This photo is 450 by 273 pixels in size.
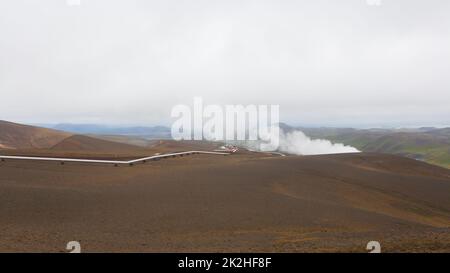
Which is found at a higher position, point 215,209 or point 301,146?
point 215,209

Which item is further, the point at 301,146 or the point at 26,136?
the point at 301,146

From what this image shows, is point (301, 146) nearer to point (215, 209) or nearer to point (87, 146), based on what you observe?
point (87, 146)

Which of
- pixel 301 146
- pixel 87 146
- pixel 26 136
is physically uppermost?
pixel 26 136

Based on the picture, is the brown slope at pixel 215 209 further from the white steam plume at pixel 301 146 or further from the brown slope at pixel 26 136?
the white steam plume at pixel 301 146

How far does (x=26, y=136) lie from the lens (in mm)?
78188

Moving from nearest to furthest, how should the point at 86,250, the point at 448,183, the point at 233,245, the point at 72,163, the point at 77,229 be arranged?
the point at 86,250 → the point at 233,245 → the point at 77,229 → the point at 72,163 → the point at 448,183

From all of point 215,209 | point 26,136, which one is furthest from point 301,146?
point 215,209

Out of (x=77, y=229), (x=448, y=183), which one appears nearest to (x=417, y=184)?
(x=448, y=183)

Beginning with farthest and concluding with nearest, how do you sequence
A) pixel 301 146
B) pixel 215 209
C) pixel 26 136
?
pixel 301 146 < pixel 26 136 < pixel 215 209

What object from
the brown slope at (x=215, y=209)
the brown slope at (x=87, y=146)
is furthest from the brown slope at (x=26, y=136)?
the brown slope at (x=215, y=209)

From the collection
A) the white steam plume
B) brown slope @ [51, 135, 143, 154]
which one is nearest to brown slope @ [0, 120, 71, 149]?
brown slope @ [51, 135, 143, 154]
